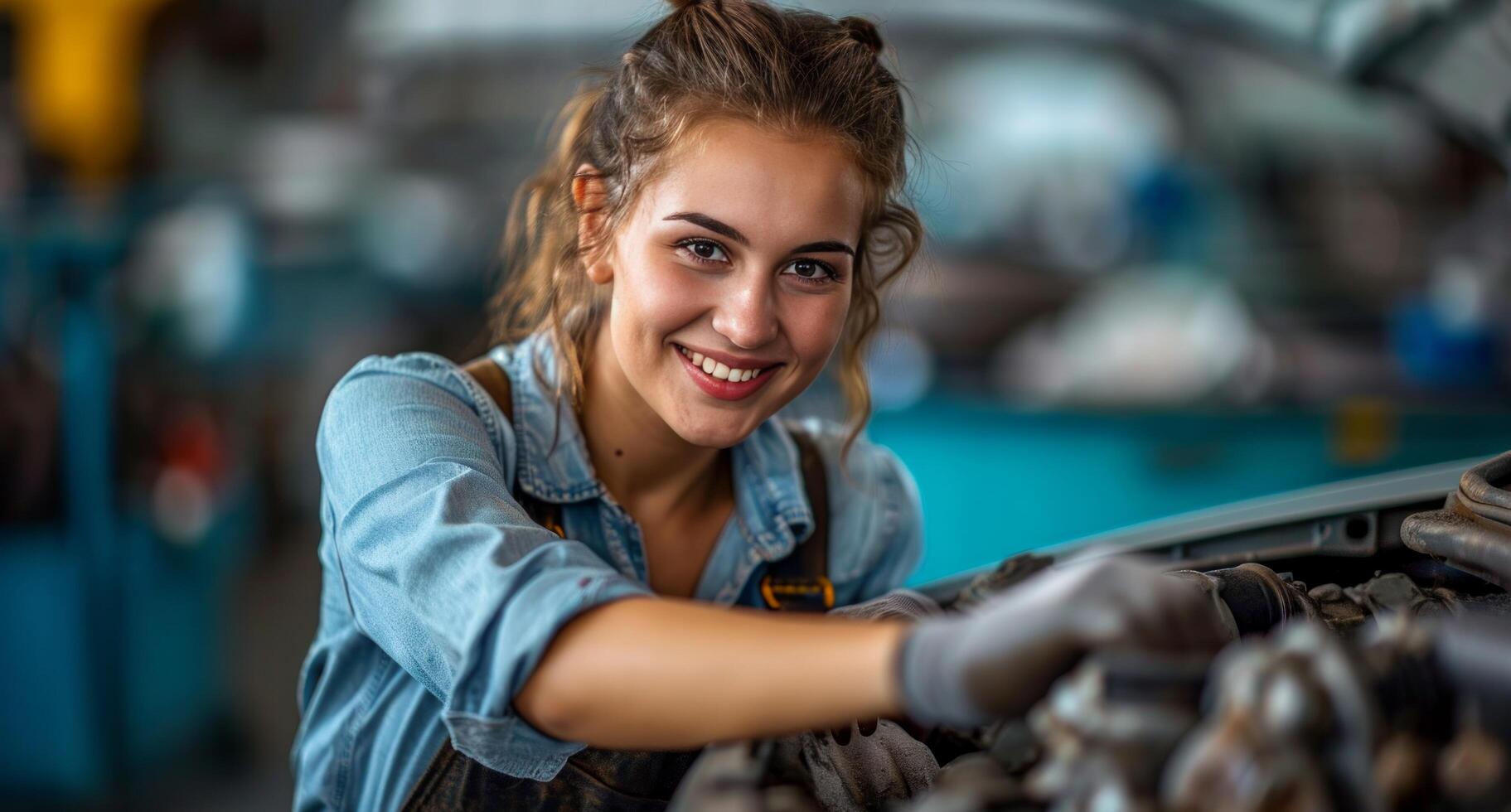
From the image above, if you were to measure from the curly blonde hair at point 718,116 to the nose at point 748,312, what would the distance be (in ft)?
Result: 0.43

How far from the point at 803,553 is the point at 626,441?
9.4 inches

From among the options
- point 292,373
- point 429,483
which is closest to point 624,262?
point 429,483

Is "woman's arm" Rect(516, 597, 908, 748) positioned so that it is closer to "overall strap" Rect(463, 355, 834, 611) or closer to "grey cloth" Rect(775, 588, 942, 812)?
"grey cloth" Rect(775, 588, 942, 812)

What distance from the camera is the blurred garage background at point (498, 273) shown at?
2648 mm

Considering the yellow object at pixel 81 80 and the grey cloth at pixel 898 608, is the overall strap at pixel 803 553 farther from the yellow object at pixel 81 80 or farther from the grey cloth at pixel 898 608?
the yellow object at pixel 81 80

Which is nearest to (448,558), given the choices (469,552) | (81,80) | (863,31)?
(469,552)

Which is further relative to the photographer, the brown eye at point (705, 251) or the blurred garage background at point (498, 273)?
the blurred garage background at point (498, 273)

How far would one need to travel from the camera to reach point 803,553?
1.38 meters

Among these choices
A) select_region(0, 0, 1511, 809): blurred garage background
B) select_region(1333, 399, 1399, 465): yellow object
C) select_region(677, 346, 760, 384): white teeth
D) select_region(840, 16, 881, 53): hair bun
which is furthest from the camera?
select_region(1333, 399, 1399, 465): yellow object

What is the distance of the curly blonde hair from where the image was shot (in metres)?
1.11

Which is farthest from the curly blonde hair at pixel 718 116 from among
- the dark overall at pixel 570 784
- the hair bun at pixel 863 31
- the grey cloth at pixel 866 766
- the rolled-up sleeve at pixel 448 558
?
the grey cloth at pixel 866 766

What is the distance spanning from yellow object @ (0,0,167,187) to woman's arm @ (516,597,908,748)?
4.17m

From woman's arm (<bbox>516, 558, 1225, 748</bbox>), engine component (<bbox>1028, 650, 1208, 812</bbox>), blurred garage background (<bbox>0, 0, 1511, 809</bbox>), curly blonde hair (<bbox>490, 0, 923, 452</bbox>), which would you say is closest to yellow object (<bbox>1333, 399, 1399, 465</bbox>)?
blurred garage background (<bbox>0, 0, 1511, 809</bbox>)

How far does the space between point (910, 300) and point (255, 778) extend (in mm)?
2258
